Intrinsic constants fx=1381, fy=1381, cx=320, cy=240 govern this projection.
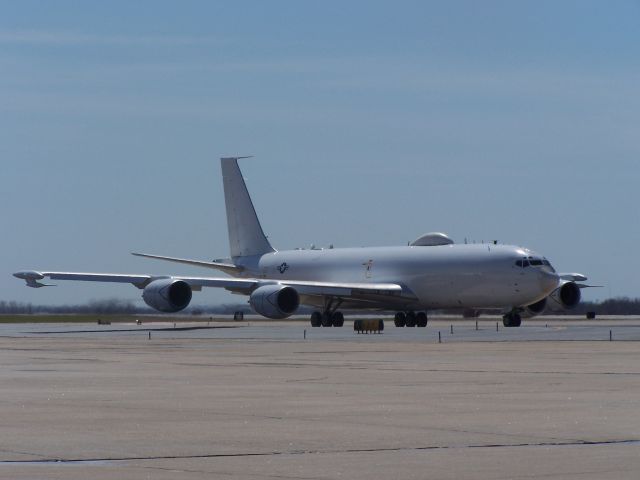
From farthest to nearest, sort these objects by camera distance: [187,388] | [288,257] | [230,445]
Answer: [288,257] → [187,388] → [230,445]

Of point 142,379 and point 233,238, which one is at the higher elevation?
point 233,238

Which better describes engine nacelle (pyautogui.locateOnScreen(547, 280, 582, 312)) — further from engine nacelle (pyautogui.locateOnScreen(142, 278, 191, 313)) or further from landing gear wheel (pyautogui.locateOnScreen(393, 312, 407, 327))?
engine nacelle (pyautogui.locateOnScreen(142, 278, 191, 313))

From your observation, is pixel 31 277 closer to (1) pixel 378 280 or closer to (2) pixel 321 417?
(1) pixel 378 280

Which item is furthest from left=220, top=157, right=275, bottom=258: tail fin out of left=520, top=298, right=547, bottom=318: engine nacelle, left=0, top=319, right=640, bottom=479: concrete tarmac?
left=0, top=319, right=640, bottom=479: concrete tarmac

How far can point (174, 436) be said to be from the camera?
50.6 feet

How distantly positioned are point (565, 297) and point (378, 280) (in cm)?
1089

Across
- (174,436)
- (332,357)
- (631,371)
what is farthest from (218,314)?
(174,436)

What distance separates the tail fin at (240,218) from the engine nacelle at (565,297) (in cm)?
2072

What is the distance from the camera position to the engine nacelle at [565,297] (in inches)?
3130

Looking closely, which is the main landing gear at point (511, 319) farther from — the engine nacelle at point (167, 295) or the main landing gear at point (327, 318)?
the engine nacelle at point (167, 295)

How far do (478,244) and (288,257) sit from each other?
1655 cm

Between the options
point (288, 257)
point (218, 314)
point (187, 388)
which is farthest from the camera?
point (218, 314)

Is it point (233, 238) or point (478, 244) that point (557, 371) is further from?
point (233, 238)

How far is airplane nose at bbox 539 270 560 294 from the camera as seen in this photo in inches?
2832
